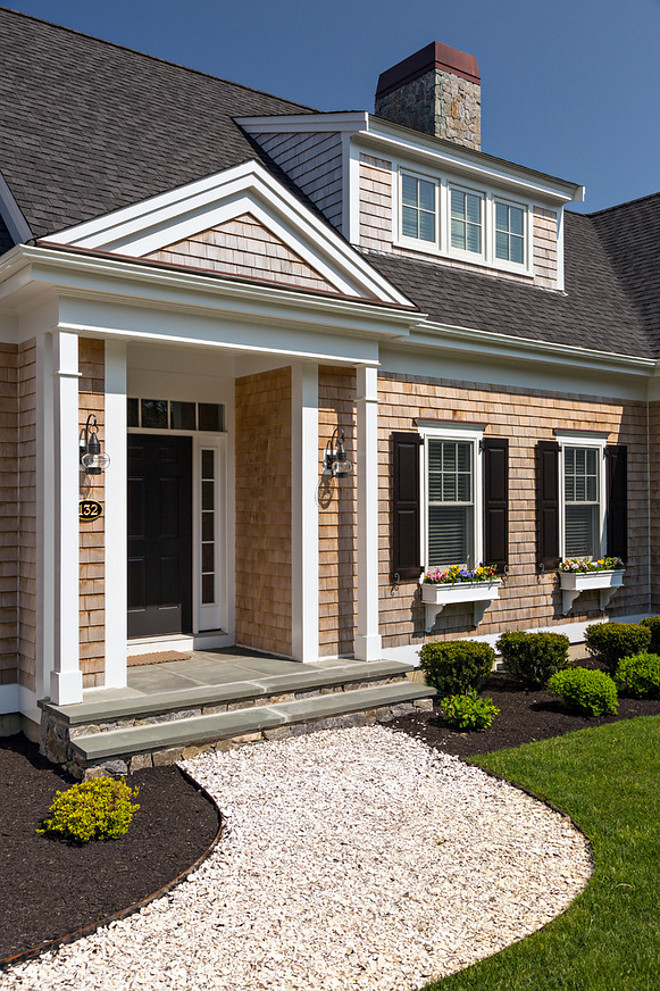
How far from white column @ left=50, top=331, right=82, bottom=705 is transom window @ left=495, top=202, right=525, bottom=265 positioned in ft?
20.4

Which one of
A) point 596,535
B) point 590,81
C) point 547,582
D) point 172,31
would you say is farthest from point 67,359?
point 172,31

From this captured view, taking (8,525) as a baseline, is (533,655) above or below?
below

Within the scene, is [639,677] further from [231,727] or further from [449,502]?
[231,727]

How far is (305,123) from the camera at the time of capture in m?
9.41

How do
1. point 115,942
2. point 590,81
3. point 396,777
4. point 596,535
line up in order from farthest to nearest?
point 596,535 → point 590,81 → point 396,777 → point 115,942

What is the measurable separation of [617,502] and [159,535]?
5876mm

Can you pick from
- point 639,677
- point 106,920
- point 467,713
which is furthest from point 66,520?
point 639,677

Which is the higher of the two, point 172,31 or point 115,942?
point 172,31

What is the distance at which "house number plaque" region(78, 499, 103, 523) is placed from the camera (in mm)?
6359

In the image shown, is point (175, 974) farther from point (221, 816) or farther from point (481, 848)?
point (481, 848)

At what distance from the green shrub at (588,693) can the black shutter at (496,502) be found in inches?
72.7

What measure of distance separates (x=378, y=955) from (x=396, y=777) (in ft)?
7.19

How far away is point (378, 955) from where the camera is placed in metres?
3.62

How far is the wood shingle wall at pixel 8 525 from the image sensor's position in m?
6.66
